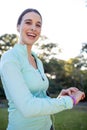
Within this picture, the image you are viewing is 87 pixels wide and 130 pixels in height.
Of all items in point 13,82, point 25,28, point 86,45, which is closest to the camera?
point 13,82

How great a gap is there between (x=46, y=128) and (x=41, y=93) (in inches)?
7.3

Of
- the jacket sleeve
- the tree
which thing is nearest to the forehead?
the jacket sleeve

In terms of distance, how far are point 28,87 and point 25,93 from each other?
0.40 feet

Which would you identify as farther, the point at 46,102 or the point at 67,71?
the point at 67,71

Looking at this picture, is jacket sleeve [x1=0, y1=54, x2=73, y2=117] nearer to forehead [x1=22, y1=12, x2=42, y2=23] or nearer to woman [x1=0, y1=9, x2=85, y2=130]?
woman [x1=0, y1=9, x2=85, y2=130]

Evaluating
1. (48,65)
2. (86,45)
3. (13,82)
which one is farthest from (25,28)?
(48,65)

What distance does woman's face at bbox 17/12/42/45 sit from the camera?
1752 millimetres

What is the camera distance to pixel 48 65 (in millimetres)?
31750

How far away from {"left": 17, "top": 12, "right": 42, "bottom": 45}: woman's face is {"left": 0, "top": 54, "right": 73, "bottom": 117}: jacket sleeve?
0.24 metres

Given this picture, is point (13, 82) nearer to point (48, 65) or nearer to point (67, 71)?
point (48, 65)

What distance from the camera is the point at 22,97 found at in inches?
58.3

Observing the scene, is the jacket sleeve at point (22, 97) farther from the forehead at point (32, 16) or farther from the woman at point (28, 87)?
the forehead at point (32, 16)

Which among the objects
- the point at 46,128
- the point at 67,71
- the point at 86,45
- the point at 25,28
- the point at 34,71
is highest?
the point at 25,28

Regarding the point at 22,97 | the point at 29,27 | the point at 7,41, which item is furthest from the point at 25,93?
the point at 7,41
